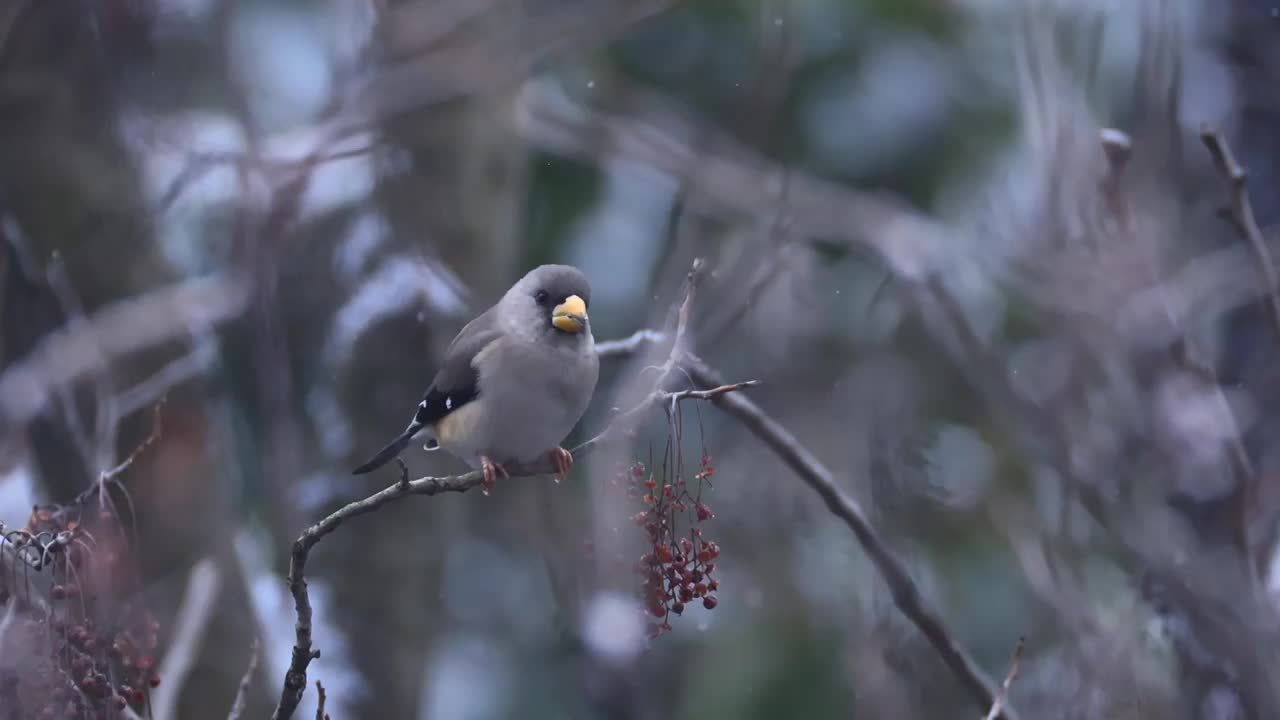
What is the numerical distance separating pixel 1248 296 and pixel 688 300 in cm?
199

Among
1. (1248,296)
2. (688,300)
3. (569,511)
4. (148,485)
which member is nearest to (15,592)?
(688,300)

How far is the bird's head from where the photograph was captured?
1816mm

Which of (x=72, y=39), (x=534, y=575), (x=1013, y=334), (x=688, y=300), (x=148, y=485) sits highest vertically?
(x=688, y=300)

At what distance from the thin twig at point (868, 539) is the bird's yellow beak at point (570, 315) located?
0.19 metres

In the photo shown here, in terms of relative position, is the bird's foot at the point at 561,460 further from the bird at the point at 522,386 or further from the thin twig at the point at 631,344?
the thin twig at the point at 631,344

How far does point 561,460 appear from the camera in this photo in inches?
71.6

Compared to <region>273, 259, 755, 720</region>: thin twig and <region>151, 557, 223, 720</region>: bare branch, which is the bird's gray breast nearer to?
<region>273, 259, 755, 720</region>: thin twig

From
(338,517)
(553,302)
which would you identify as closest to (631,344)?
(553,302)

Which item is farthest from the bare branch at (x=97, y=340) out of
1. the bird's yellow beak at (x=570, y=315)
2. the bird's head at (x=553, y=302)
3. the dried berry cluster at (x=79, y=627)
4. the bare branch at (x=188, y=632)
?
the bird's yellow beak at (x=570, y=315)

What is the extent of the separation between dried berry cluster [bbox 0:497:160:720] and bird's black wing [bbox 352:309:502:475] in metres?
0.37

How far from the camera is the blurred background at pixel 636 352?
2270 mm

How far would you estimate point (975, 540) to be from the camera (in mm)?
3848

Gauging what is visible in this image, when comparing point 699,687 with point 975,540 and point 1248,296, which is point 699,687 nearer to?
point 975,540

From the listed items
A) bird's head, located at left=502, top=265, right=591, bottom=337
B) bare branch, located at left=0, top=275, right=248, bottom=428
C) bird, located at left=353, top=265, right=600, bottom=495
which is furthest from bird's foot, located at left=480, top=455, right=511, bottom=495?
bare branch, located at left=0, top=275, right=248, bottom=428
